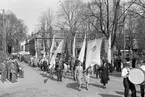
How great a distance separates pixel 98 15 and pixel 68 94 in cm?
1724

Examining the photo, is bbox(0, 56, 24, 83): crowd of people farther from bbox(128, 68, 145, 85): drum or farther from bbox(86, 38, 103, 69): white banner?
bbox(128, 68, 145, 85): drum

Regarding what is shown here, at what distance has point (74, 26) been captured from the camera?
36.1m

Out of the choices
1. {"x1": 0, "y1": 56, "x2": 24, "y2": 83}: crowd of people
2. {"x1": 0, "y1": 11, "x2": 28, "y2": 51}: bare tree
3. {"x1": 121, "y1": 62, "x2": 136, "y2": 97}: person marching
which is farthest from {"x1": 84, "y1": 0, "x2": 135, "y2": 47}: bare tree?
{"x1": 0, "y1": 11, "x2": 28, "y2": 51}: bare tree

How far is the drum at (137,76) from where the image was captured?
7.36m

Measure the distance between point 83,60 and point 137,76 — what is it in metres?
5.94

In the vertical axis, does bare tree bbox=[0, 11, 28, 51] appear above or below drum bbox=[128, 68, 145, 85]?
above

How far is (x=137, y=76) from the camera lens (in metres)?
7.44

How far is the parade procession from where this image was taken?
9.65 meters

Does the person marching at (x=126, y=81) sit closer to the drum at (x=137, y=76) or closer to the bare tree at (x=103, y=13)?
the drum at (x=137, y=76)

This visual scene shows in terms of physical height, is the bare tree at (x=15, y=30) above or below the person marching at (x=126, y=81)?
above

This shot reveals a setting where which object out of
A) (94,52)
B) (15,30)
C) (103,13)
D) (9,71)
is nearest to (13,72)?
(9,71)

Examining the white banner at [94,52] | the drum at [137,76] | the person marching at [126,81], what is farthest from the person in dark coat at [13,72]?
the drum at [137,76]

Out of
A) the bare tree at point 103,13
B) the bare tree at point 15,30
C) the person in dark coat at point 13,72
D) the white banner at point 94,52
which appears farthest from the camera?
the bare tree at point 15,30

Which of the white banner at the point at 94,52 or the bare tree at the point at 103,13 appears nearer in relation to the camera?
the white banner at the point at 94,52
